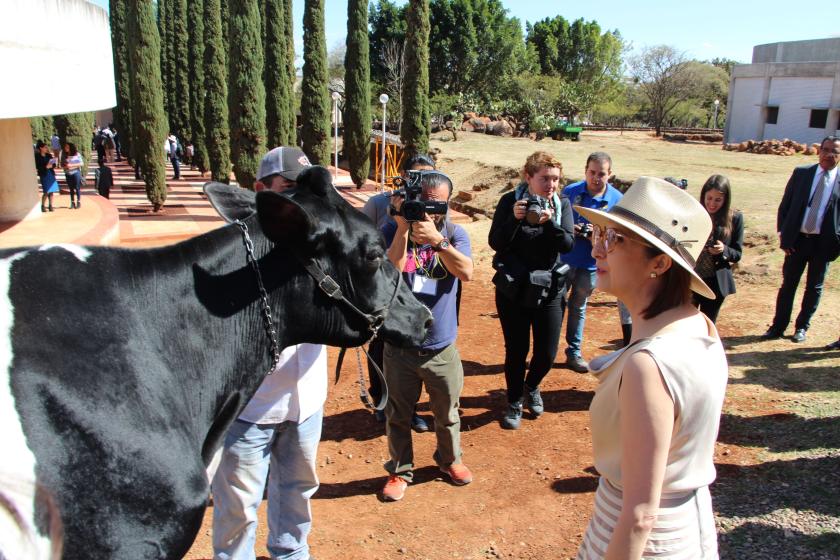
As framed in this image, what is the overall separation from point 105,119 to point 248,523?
183ft

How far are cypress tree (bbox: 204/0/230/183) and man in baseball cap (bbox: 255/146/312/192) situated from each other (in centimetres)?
1985

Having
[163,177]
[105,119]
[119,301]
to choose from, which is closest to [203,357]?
[119,301]

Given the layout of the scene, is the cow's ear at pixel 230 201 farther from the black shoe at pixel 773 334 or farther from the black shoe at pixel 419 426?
the black shoe at pixel 773 334

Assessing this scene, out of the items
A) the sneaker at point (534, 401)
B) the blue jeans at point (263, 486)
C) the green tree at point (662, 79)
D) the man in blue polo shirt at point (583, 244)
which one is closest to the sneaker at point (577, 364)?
the man in blue polo shirt at point (583, 244)

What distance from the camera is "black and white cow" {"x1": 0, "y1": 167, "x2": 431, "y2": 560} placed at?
156 centimetres

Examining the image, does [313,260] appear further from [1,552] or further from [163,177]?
[163,177]

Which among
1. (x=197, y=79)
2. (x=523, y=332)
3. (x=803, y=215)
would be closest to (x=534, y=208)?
(x=523, y=332)

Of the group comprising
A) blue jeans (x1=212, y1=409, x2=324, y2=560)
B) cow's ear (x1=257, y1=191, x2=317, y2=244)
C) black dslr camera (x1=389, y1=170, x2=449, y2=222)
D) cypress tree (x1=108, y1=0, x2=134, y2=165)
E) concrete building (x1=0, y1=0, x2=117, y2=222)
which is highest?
cypress tree (x1=108, y1=0, x2=134, y2=165)

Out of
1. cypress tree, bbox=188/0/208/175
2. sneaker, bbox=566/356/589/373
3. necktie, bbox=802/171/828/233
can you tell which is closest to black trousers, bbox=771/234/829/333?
necktie, bbox=802/171/828/233

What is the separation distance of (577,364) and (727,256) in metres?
1.75

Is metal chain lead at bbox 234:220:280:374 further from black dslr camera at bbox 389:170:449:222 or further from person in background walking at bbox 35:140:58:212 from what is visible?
person in background walking at bbox 35:140:58:212

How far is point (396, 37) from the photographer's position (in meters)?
47.1

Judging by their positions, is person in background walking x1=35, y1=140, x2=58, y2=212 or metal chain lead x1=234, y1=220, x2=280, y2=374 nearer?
metal chain lead x1=234, y1=220, x2=280, y2=374

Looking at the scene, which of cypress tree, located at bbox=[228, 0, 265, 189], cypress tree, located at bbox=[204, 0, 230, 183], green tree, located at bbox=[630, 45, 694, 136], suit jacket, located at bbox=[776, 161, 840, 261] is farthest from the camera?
green tree, located at bbox=[630, 45, 694, 136]
